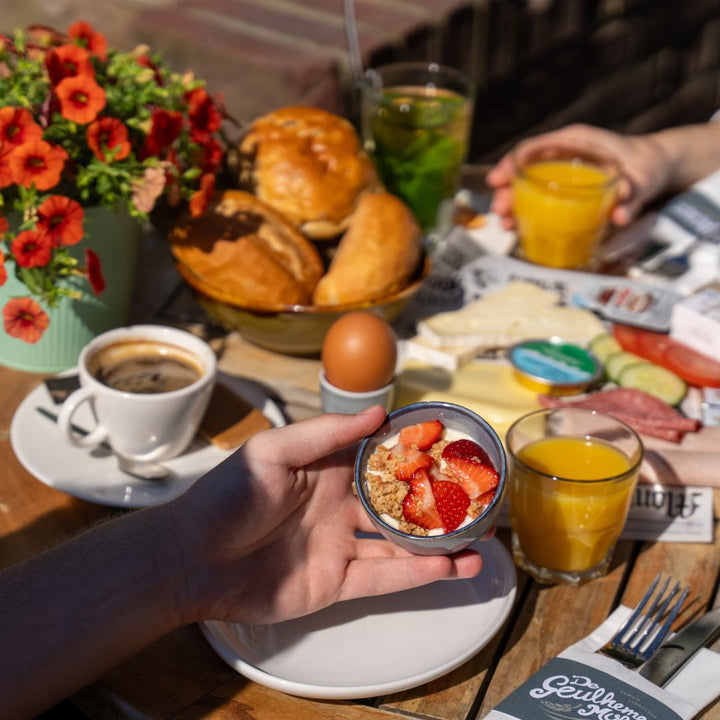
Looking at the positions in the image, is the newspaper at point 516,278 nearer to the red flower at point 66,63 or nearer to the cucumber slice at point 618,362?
the cucumber slice at point 618,362

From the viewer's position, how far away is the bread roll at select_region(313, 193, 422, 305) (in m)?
1.54

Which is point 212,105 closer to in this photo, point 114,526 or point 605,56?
point 114,526

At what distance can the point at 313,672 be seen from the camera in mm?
1036

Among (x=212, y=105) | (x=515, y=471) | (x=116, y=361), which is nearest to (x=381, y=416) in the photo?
(x=515, y=471)

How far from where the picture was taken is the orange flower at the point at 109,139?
135 cm

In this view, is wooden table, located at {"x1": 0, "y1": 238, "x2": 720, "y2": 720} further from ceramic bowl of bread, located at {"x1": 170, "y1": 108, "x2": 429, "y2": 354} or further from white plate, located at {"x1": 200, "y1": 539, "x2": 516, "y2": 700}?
ceramic bowl of bread, located at {"x1": 170, "y1": 108, "x2": 429, "y2": 354}

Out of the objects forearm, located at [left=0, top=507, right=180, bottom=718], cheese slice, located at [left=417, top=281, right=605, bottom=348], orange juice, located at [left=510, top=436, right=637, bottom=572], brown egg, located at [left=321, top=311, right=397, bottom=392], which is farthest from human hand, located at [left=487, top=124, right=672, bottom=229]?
forearm, located at [left=0, top=507, right=180, bottom=718]

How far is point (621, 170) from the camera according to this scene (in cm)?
201

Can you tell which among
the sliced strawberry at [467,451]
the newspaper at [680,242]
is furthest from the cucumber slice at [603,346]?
the sliced strawberry at [467,451]

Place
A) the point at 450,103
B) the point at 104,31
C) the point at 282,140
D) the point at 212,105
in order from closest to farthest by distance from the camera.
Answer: the point at 212,105
the point at 282,140
the point at 450,103
the point at 104,31

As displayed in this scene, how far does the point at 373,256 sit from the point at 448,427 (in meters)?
0.50

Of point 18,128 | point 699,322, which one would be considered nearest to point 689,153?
point 699,322

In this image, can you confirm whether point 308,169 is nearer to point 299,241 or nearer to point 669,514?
point 299,241

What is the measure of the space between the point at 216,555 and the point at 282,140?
0.88 metres
